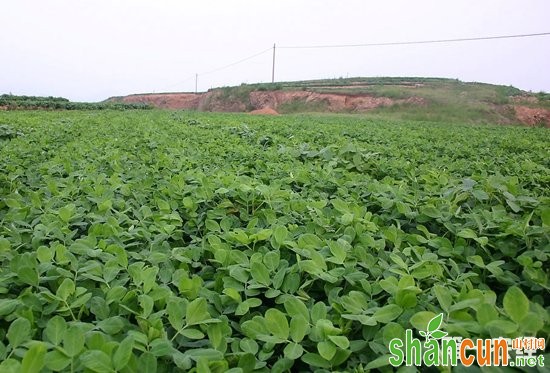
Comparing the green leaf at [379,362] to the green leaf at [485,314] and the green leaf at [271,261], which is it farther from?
the green leaf at [271,261]

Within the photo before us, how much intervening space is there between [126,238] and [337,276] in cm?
75

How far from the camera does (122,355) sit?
2.34 ft

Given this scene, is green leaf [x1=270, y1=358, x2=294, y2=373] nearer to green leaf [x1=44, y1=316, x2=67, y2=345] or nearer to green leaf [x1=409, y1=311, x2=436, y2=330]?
green leaf [x1=409, y1=311, x2=436, y2=330]

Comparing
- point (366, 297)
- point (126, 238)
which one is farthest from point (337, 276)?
point (126, 238)

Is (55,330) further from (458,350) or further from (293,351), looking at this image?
(458,350)

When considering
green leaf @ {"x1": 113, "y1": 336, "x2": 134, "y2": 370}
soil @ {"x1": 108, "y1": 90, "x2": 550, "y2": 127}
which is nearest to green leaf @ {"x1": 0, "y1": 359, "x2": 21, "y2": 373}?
green leaf @ {"x1": 113, "y1": 336, "x2": 134, "y2": 370}

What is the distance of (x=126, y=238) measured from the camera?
1326 millimetres

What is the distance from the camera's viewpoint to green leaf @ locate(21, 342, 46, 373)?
661 millimetres

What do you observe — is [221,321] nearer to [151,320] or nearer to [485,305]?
[151,320]

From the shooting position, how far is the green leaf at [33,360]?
26.0 inches

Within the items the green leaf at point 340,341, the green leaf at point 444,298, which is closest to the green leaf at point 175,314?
the green leaf at point 340,341

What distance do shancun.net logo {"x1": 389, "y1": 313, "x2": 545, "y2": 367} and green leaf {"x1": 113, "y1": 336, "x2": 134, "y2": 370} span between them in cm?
51

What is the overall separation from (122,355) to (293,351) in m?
0.34

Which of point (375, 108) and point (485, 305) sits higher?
point (375, 108)
